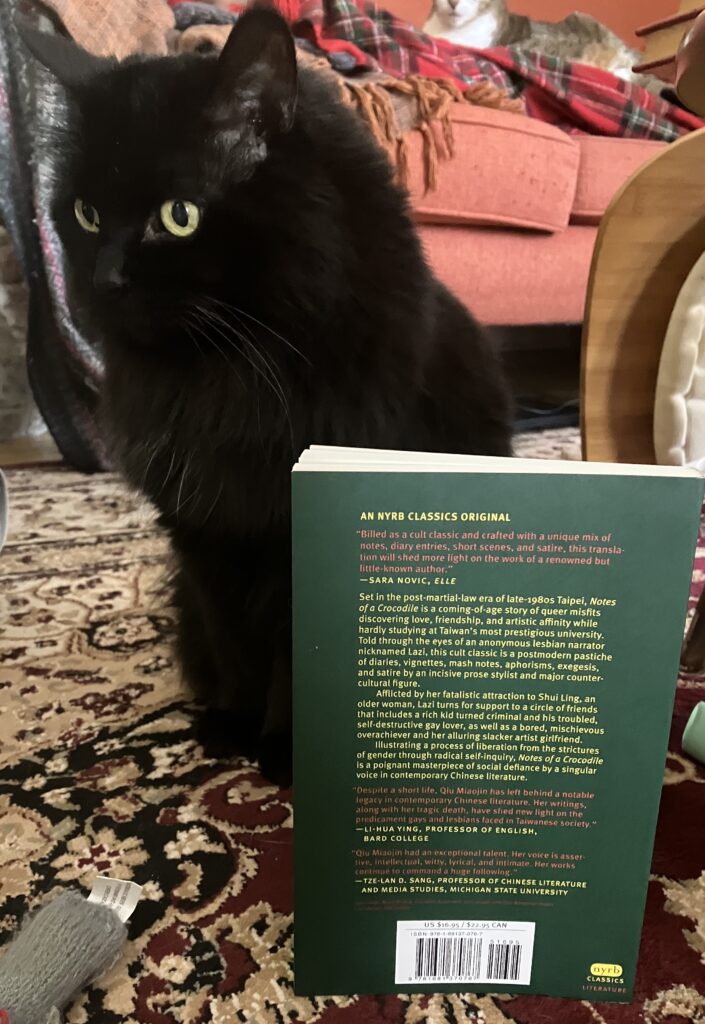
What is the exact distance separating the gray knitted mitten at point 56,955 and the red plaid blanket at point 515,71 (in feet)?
6.69

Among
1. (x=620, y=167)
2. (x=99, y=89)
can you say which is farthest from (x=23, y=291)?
(x=620, y=167)

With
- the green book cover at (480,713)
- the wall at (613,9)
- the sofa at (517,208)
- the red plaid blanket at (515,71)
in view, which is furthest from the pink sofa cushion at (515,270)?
the wall at (613,9)

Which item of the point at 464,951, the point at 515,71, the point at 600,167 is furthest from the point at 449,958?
the point at 515,71

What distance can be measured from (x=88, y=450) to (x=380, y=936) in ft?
5.08

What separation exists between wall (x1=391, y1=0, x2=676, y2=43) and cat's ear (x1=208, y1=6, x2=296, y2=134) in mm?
3084

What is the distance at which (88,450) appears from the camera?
188cm

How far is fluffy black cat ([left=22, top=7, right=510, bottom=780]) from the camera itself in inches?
25.7

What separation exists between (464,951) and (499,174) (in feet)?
5.60

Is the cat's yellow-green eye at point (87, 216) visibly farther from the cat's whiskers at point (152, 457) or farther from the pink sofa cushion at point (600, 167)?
the pink sofa cushion at point (600, 167)

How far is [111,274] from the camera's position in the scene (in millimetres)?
660

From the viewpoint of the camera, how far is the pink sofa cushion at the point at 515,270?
187 centimetres

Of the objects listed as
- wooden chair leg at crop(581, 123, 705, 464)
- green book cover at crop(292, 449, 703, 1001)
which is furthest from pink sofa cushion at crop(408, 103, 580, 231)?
green book cover at crop(292, 449, 703, 1001)

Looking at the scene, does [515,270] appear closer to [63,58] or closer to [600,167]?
[600,167]

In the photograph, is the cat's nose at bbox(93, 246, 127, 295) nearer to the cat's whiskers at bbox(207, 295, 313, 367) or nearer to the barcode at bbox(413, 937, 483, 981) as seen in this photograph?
the cat's whiskers at bbox(207, 295, 313, 367)
